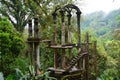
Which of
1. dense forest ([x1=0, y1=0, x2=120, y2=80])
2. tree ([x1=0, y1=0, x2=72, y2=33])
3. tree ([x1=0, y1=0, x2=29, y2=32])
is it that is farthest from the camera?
tree ([x1=0, y1=0, x2=29, y2=32])

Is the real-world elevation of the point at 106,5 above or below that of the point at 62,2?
above

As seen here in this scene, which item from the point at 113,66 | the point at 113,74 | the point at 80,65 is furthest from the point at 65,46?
the point at 113,66

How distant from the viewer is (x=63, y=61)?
10.5 meters

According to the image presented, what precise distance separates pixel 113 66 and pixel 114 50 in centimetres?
203

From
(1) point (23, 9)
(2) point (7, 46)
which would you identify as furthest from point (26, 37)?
(2) point (7, 46)

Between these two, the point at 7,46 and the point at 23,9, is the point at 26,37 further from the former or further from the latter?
the point at 7,46

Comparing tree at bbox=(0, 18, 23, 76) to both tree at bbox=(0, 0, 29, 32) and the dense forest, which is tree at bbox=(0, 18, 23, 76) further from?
tree at bbox=(0, 0, 29, 32)

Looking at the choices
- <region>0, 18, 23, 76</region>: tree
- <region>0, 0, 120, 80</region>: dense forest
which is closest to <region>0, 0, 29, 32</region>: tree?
<region>0, 0, 120, 80</region>: dense forest

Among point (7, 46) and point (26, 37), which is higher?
point (26, 37)

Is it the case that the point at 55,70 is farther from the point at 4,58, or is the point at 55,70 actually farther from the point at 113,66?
the point at 113,66

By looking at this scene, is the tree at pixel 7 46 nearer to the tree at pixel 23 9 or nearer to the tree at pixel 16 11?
the tree at pixel 23 9

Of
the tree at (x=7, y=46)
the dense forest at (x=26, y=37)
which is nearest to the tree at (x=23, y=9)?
the dense forest at (x=26, y=37)

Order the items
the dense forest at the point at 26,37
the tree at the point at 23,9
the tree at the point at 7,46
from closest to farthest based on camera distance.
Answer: the tree at the point at 7,46 → the dense forest at the point at 26,37 → the tree at the point at 23,9

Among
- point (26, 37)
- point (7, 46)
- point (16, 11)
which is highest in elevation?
point (16, 11)
